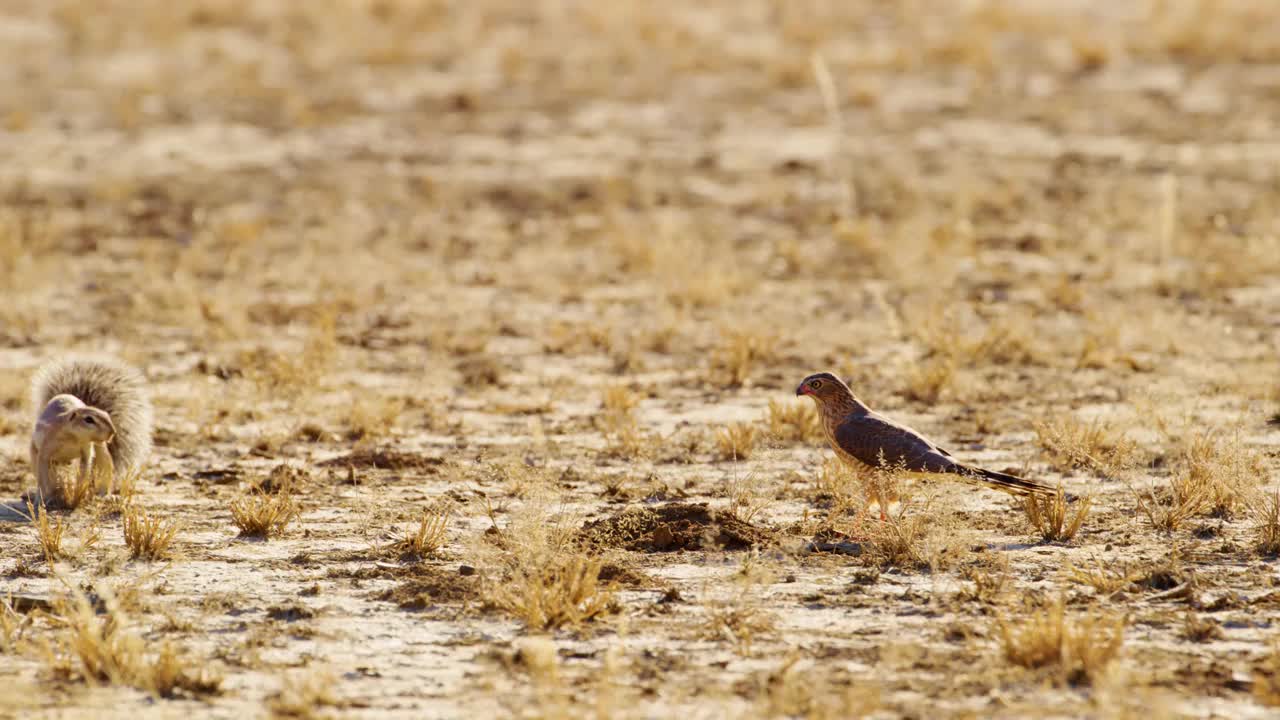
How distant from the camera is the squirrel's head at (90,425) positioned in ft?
24.2

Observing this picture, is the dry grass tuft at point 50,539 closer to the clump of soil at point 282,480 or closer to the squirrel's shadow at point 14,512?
the squirrel's shadow at point 14,512

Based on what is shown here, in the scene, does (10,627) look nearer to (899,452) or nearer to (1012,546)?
(899,452)

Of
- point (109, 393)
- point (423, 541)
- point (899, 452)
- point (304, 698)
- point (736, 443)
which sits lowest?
point (304, 698)

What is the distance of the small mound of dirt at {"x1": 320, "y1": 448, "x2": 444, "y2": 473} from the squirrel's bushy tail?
1.00 metres

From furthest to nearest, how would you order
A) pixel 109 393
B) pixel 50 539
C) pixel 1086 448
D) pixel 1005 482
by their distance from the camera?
1. pixel 1086 448
2. pixel 109 393
3. pixel 50 539
4. pixel 1005 482

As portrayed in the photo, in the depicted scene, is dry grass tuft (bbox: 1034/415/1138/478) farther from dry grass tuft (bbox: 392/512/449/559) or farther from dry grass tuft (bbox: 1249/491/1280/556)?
dry grass tuft (bbox: 392/512/449/559)

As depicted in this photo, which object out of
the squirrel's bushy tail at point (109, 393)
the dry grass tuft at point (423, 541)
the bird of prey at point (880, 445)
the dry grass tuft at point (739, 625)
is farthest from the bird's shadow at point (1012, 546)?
the squirrel's bushy tail at point (109, 393)

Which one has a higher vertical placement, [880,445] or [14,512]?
[880,445]

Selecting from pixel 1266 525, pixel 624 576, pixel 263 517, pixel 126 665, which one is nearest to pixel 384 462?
pixel 263 517

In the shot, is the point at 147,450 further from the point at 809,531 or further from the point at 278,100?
the point at 278,100

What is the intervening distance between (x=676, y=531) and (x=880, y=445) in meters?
0.95

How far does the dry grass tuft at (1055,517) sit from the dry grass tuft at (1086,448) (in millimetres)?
847

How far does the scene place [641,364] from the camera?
10.8m

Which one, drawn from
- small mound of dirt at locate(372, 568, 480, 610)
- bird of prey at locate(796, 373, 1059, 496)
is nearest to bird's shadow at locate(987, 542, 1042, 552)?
bird of prey at locate(796, 373, 1059, 496)
